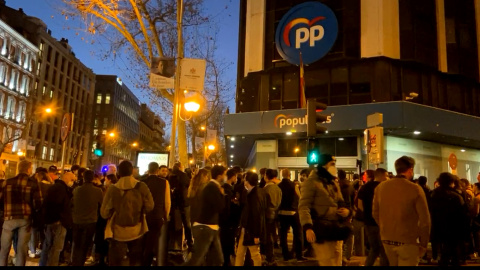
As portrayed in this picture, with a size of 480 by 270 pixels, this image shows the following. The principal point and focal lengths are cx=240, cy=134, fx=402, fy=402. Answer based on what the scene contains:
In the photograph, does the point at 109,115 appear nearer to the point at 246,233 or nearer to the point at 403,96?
the point at 403,96

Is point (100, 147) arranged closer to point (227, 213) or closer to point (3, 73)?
point (227, 213)

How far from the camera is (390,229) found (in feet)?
15.2

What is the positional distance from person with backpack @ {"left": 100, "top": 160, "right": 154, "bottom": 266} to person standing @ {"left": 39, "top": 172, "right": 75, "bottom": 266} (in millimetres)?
1842

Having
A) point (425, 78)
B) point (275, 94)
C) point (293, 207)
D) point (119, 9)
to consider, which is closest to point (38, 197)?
point (293, 207)

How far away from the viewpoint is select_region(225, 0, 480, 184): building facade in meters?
21.1

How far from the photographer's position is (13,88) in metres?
53.9

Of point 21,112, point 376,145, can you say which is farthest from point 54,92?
point 376,145

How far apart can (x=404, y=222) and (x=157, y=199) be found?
4376 mm

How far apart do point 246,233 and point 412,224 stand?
121 inches

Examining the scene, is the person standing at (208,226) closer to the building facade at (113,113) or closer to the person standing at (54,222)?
the person standing at (54,222)

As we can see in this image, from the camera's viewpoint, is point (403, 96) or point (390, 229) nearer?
point (390, 229)

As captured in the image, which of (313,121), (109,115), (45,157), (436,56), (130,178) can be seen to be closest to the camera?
(130,178)

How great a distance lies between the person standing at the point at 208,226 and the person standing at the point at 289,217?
3.49m

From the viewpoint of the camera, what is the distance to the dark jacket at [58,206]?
720 centimetres
